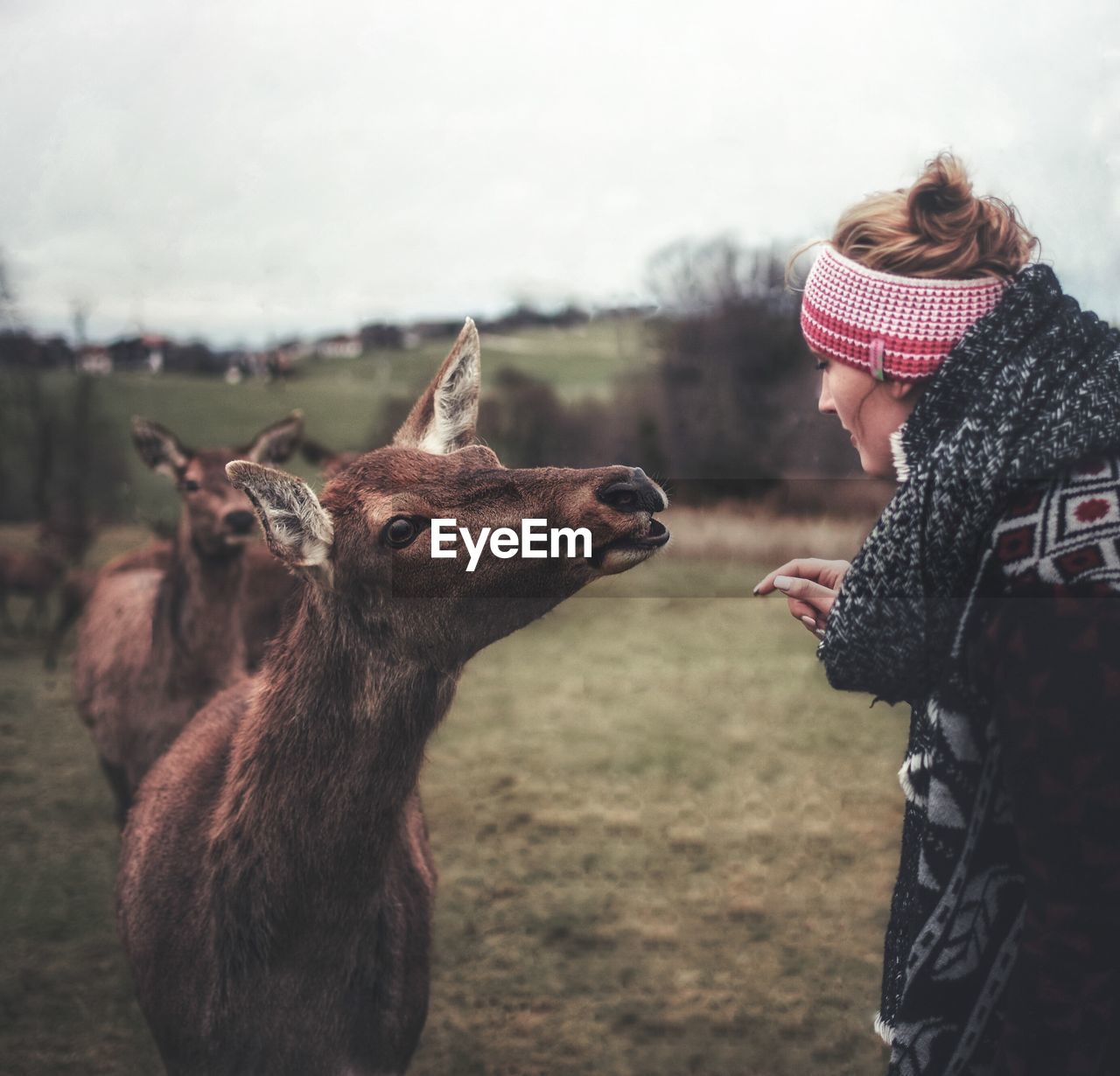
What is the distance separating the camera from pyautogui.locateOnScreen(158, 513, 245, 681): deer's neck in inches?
179

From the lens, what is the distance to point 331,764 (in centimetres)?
224

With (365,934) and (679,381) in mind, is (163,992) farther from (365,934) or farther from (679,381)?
(679,381)

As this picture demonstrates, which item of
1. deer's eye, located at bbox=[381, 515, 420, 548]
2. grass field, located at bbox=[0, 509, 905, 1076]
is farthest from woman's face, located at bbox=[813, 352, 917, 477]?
grass field, located at bbox=[0, 509, 905, 1076]

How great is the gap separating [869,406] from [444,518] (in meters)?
0.85

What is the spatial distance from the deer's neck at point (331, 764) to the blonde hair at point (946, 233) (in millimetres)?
1237

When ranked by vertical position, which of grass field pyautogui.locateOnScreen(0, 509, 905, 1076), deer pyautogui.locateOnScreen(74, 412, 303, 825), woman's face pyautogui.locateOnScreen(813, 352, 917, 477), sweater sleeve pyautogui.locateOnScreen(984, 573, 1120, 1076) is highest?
woman's face pyautogui.locateOnScreen(813, 352, 917, 477)

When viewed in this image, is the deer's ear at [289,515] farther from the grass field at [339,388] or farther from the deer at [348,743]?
the grass field at [339,388]

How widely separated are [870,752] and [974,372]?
530 centimetres

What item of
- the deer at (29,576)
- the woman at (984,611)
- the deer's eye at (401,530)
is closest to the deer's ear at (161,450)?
the deer's eye at (401,530)

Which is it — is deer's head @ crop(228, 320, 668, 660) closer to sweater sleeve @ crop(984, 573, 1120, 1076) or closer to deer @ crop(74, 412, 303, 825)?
sweater sleeve @ crop(984, 573, 1120, 1076)

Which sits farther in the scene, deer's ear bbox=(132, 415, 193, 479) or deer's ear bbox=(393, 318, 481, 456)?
deer's ear bbox=(132, 415, 193, 479)

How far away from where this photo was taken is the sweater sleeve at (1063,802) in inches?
54.2

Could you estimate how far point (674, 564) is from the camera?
5281 mm

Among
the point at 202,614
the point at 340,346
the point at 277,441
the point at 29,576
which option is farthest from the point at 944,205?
the point at 29,576
